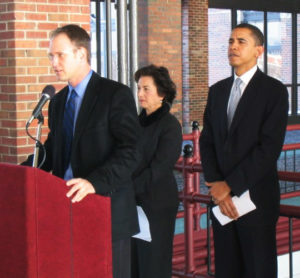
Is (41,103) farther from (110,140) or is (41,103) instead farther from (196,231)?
(196,231)

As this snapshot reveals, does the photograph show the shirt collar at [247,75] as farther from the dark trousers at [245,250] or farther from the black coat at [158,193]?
the dark trousers at [245,250]

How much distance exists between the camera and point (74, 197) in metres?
2.71

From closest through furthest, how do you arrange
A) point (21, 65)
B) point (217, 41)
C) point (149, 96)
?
point (149, 96) → point (21, 65) → point (217, 41)

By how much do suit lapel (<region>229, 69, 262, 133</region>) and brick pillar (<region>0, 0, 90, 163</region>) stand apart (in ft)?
6.58

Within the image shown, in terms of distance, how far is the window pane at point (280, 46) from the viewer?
2411 cm

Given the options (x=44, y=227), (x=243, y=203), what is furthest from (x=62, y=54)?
(x=243, y=203)

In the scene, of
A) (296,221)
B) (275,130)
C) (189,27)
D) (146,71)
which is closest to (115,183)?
(275,130)

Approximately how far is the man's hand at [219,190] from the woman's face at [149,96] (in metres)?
0.78

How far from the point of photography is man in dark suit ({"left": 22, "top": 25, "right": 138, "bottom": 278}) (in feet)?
10.2

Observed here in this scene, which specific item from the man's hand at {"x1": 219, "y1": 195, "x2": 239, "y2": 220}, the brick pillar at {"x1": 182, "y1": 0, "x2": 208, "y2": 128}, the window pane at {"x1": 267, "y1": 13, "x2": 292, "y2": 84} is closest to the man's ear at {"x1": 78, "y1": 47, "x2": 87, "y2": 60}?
the man's hand at {"x1": 219, "y1": 195, "x2": 239, "y2": 220}

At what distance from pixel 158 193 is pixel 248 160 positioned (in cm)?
75

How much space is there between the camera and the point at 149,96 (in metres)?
4.58

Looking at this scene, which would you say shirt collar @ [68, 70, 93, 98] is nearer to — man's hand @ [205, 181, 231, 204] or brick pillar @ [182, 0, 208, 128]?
man's hand @ [205, 181, 231, 204]

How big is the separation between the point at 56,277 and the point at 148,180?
1.66 metres
